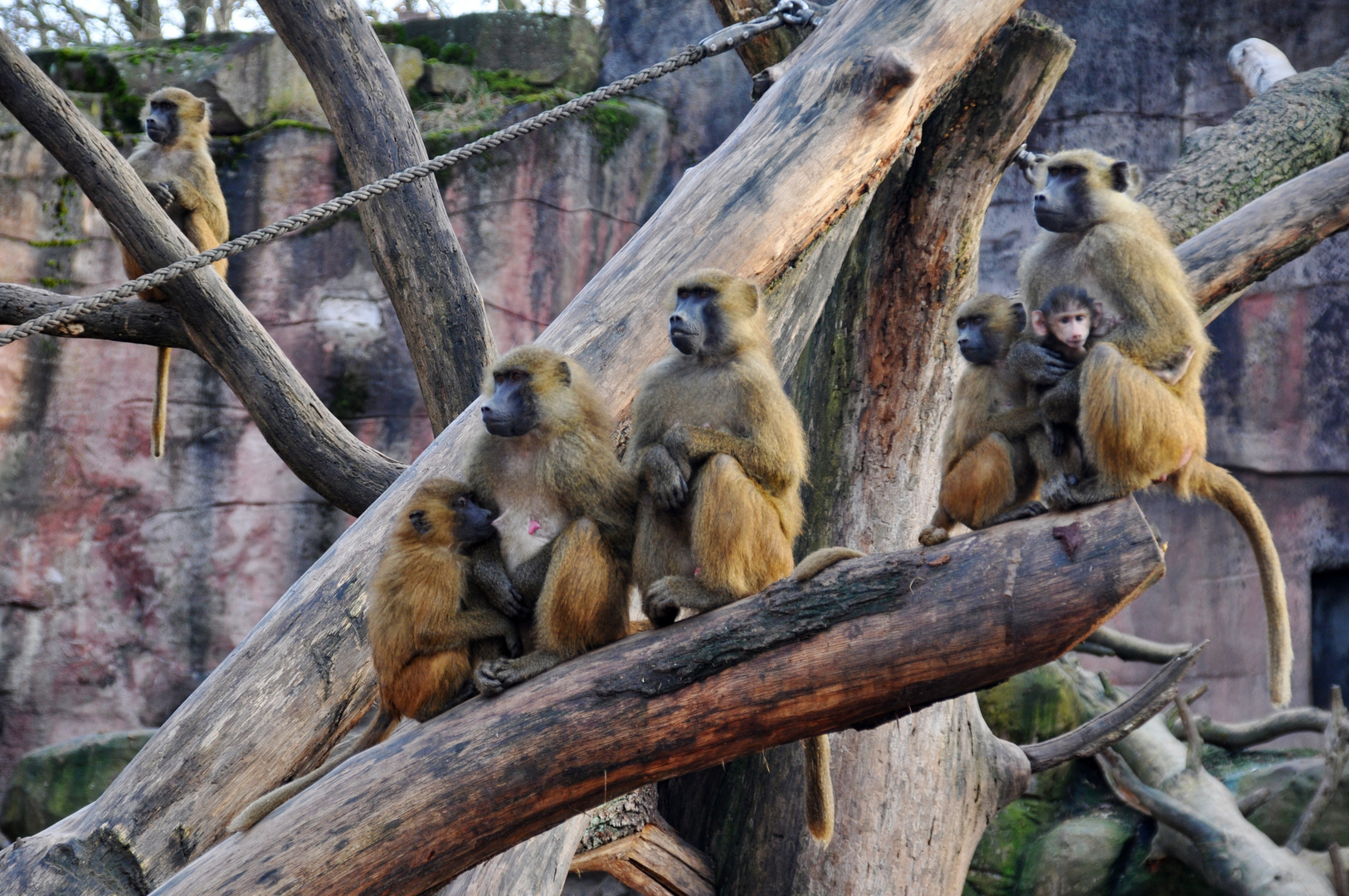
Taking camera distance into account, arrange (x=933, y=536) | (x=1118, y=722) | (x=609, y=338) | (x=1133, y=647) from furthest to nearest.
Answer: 1. (x=1133, y=647)
2. (x=1118, y=722)
3. (x=609, y=338)
4. (x=933, y=536)

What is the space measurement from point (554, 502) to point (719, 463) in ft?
1.96

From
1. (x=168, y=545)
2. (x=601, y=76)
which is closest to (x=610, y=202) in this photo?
(x=601, y=76)

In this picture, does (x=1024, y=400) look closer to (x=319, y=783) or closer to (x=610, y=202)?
(x=319, y=783)

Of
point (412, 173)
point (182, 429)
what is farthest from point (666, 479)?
point (182, 429)

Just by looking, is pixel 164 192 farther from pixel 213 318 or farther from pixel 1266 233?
pixel 1266 233

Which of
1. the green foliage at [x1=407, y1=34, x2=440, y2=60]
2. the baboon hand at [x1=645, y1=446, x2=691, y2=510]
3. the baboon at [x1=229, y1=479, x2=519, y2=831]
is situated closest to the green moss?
the green foliage at [x1=407, y1=34, x2=440, y2=60]

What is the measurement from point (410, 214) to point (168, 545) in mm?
6112

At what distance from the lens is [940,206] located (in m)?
5.64

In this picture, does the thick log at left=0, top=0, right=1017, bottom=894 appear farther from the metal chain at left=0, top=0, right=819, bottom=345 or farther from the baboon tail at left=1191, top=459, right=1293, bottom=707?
the baboon tail at left=1191, top=459, right=1293, bottom=707

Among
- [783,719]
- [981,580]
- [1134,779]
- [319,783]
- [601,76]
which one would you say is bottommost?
[1134,779]

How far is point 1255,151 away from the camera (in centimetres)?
649

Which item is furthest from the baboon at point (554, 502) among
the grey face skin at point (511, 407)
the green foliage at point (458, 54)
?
the green foliage at point (458, 54)

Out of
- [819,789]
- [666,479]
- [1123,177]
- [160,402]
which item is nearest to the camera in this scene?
[666,479]

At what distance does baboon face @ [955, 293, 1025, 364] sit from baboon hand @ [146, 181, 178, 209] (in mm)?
5610
